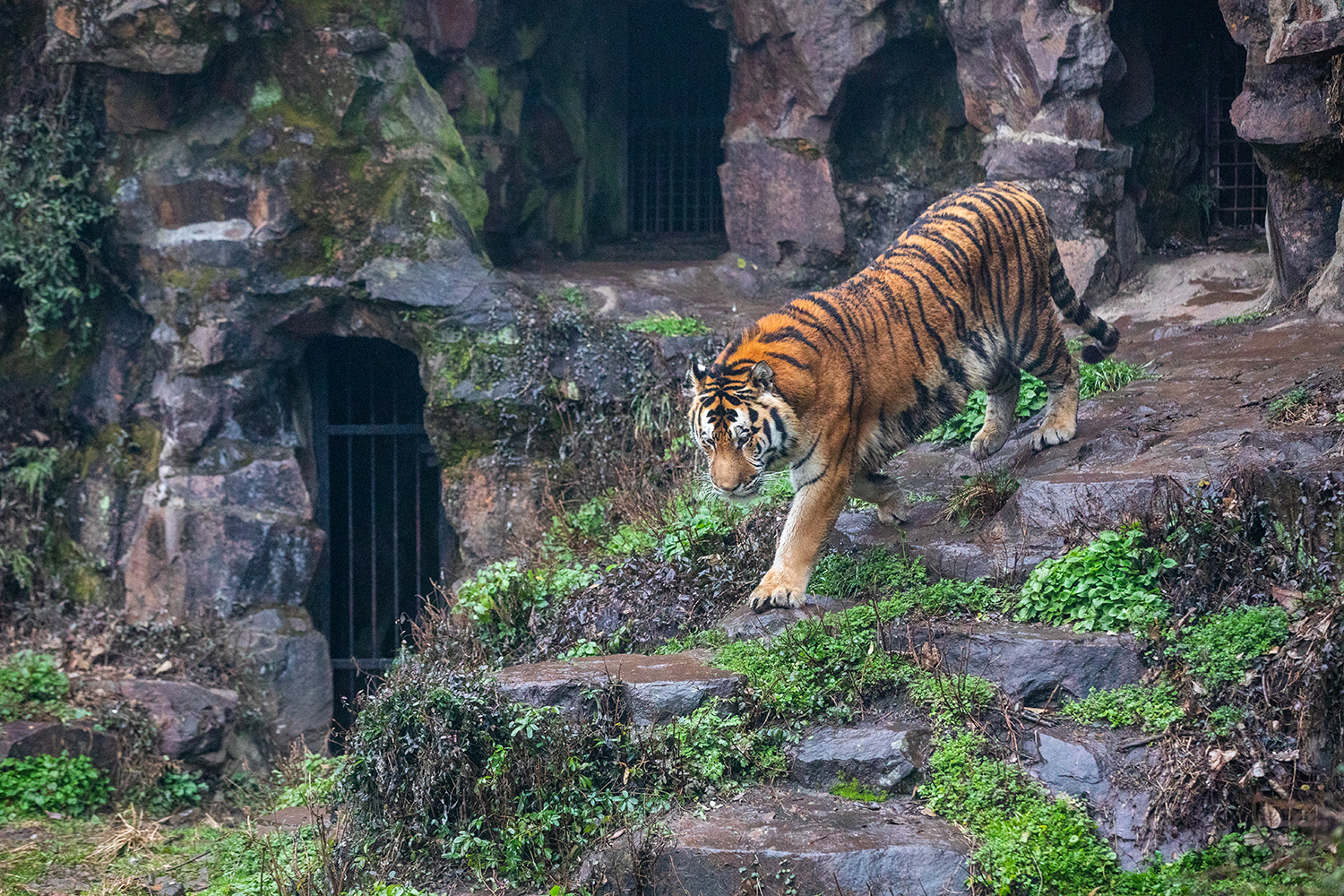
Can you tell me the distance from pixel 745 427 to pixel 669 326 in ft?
13.2

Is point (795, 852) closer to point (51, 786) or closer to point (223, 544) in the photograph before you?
point (51, 786)

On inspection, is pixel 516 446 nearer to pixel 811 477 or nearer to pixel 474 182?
pixel 474 182

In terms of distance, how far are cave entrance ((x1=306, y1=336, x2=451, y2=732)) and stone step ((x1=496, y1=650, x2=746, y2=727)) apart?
14.8 ft

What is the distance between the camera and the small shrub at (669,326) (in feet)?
28.8

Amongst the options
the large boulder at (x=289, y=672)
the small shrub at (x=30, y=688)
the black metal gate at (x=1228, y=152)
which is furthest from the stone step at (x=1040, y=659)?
the black metal gate at (x=1228, y=152)

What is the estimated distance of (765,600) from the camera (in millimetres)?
5238

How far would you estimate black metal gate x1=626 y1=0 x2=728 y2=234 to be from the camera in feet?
37.2

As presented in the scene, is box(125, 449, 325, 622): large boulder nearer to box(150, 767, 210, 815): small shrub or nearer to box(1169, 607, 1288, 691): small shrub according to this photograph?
box(150, 767, 210, 815): small shrub

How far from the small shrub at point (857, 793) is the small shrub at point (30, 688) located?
5.36 m

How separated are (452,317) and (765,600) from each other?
13.8 ft

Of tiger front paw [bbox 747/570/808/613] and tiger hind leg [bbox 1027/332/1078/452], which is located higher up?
tiger hind leg [bbox 1027/332/1078/452]

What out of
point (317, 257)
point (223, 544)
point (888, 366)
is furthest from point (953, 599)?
point (223, 544)

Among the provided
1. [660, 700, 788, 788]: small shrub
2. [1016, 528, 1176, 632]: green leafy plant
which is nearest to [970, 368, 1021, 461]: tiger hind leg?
[1016, 528, 1176, 632]: green leafy plant

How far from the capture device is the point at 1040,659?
452 cm
